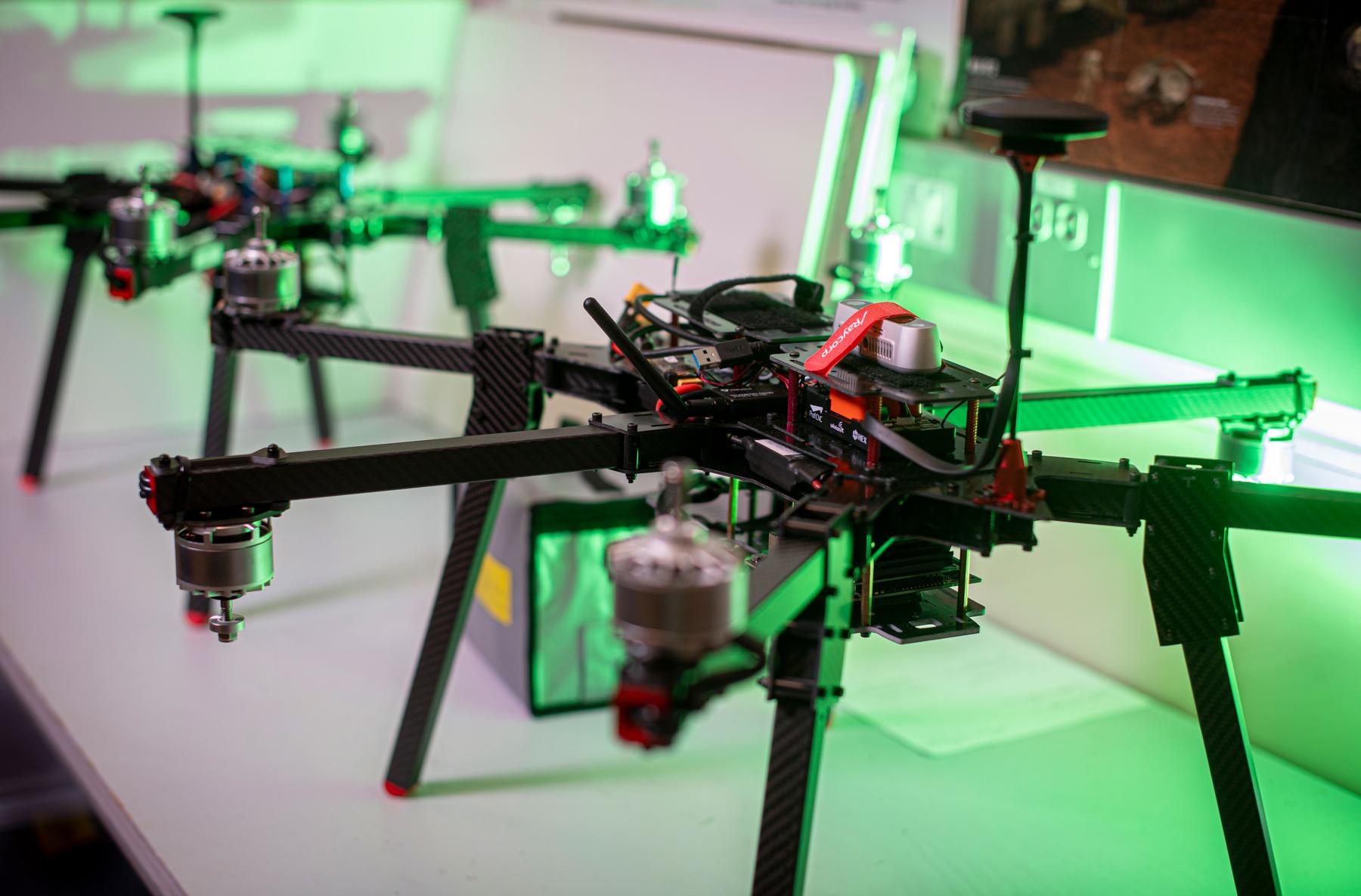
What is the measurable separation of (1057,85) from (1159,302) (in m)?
0.40

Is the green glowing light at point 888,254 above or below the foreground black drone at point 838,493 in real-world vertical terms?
above

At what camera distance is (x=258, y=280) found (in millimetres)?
1761

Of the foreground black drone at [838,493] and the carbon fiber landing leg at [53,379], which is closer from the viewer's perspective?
the foreground black drone at [838,493]

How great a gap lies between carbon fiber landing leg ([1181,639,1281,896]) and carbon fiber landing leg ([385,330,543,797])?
0.80 metres

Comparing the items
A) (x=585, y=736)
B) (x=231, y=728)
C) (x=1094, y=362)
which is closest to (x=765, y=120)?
(x=1094, y=362)

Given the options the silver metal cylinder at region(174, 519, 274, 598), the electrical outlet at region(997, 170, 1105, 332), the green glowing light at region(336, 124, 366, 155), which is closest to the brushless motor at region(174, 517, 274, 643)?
the silver metal cylinder at region(174, 519, 274, 598)

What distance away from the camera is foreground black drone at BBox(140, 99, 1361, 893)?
3.79 ft

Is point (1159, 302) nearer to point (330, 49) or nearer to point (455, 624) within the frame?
point (455, 624)

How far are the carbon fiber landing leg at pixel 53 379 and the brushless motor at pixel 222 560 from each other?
1703mm

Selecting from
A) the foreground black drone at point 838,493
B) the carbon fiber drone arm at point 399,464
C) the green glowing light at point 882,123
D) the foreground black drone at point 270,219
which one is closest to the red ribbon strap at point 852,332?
the foreground black drone at point 838,493

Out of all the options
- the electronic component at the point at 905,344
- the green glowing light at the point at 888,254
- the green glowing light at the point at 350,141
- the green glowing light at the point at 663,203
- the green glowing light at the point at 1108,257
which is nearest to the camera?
the electronic component at the point at 905,344

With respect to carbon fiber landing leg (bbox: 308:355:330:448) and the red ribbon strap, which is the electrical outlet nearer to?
the red ribbon strap

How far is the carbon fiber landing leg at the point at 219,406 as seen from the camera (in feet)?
7.70

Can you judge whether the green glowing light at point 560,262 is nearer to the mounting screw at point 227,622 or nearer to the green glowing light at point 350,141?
the green glowing light at point 350,141
